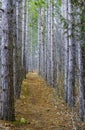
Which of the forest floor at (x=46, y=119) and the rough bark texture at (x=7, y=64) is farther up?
the rough bark texture at (x=7, y=64)

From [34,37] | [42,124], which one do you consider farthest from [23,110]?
[34,37]

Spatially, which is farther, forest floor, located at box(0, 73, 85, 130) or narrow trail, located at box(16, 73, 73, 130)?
narrow trail, located at box(16, 73, 73, 130)

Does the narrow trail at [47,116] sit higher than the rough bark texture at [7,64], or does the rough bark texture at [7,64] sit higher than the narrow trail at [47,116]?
the rough bark texture at [7,64]

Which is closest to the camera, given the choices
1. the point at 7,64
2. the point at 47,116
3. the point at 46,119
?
the point at 7,64

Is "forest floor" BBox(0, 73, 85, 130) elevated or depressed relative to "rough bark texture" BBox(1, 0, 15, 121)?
depressed

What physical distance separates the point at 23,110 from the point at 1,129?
11.9 ft

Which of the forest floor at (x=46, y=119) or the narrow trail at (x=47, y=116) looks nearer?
the forest floor at (x=46, y=119)

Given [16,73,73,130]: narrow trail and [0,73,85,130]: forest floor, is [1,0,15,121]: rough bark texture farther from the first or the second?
[16,73,73,130]: narrow trail

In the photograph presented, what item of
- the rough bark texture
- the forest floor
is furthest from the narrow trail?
the rough bark texture

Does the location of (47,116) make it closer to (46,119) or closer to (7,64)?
(46,119)

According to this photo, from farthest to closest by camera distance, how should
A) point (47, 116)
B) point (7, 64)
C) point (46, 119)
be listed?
point (47, 116) < point (46, 119) < point (7, 64)

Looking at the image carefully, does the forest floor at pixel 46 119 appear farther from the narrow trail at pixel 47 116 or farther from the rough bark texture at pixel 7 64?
the rough bark texture at pixel 7 64

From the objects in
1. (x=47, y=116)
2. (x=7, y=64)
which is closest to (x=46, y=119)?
(x=47, y=116)

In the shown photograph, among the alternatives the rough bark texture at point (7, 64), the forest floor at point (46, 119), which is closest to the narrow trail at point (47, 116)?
the forest floor at point (46, 119)
